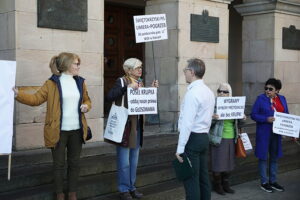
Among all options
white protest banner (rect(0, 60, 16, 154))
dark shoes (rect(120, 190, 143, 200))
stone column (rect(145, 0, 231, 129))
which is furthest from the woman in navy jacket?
white protest banner (rect(0, 60, 16, 154))

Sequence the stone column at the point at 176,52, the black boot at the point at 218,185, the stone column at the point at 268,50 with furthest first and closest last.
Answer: the stone column at the point at 268,50 < the stone column at the point at 176,52 < the black boot at the point at 218,185

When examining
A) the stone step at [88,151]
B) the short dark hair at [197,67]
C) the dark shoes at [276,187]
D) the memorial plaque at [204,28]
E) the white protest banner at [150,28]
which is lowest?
the dark shoes at [276,187]

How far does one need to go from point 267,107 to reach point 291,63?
5.11 meters

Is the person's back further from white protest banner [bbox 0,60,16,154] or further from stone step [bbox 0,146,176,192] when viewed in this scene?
white protest banner [bbox 0,60,16,154]

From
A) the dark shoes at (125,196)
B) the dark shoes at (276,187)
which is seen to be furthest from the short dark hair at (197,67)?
the dark shoes at (276,187)

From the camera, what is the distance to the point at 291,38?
11688 mm

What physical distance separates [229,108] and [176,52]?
9.22 feet

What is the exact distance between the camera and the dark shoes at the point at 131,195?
577 centimetres

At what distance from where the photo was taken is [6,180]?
5.53 m

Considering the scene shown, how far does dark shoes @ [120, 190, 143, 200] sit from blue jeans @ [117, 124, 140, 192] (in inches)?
2.1

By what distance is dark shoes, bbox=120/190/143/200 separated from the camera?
577 centimetres

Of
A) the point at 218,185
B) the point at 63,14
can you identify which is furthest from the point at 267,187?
the point at 63,14

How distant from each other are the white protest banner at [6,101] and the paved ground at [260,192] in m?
3.22

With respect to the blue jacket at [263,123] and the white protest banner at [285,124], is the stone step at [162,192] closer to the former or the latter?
the blue jacket at [263,123]
